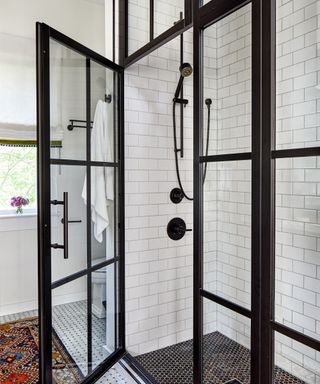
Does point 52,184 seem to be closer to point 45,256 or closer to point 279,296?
point 45,256

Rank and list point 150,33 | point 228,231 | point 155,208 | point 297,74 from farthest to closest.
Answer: point 155,208, point 150,33, point 228,231, point 297,74

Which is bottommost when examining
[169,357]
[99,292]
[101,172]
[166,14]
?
[169,357]

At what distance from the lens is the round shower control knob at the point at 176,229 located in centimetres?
271

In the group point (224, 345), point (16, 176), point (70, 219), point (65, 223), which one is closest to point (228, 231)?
point (224, 345)

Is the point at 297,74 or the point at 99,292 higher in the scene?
the point at 297,74

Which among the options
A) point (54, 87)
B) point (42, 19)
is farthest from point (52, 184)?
point (42, 19)

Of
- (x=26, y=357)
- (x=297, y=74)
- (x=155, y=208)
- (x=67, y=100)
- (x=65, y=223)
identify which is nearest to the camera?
(x=297, y=74)

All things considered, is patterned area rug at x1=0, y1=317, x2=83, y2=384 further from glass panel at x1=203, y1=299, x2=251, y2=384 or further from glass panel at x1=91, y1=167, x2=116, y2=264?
glass panel at x1=203, y1=299, x2=251, y2=384

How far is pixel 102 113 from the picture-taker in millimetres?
2291

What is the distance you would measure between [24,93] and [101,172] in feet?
5.31

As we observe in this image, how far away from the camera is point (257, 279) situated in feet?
4.45

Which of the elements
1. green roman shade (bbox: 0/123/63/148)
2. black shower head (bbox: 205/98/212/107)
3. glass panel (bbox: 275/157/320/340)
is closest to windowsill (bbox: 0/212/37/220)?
green roman shade (bbox: 0/123/63/148)

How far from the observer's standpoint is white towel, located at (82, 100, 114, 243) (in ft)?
7.30

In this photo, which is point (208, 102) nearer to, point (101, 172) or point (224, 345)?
point (101, 172)
